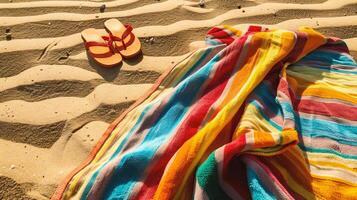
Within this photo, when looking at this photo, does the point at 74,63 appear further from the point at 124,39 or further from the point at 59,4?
the point at 59,4

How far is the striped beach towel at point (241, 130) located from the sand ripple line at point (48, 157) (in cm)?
7

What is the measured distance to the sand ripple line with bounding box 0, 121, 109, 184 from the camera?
142 centimetres

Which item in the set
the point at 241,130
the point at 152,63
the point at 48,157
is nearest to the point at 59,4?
the point at 152,63

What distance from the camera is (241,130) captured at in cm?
131

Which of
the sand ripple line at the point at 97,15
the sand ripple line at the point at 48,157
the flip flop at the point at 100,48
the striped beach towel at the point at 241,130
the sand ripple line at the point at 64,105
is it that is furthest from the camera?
the sand ripple line at the point at 97,15

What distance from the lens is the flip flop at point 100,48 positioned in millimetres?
1918

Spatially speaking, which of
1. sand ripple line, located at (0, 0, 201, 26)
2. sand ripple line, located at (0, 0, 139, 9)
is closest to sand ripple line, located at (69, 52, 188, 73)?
sand ripple line, located at (0, 0, 201, 26)

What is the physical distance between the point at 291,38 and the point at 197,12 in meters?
0.69

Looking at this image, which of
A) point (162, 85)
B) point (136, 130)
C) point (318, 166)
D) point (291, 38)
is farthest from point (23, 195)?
point (291, 38)

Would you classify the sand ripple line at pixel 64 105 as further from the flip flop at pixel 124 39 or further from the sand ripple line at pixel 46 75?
the flip flop at pixel 124 39

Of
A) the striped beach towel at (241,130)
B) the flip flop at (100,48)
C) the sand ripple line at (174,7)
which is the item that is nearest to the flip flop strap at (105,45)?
the flip flop at (100,48)

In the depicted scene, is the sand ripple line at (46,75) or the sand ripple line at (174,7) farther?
the sand ripple line at (174,7)

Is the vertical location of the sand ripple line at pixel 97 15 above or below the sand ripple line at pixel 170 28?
above

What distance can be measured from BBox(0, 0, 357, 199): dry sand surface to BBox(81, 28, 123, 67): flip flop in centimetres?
4
